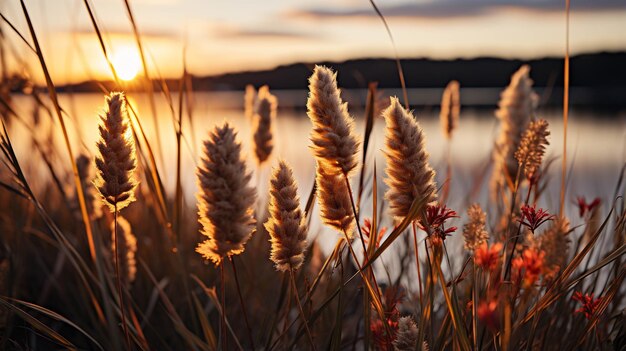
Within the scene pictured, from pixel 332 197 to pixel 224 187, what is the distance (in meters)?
0.28

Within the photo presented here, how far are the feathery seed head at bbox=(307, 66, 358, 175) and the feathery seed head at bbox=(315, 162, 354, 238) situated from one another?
0.06m

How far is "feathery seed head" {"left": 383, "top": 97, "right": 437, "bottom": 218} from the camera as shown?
130 centimetres

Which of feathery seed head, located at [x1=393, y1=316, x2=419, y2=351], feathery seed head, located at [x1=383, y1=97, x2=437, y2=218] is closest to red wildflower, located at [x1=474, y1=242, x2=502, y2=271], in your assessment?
feathery seed head, located at [x1=383, y1=97, x2=437, y2=218]

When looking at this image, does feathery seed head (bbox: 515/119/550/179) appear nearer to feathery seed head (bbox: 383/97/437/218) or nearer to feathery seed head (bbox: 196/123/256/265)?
feathery seed head (bbox: 383/97/437/218)

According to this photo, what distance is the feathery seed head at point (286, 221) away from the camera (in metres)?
1.38

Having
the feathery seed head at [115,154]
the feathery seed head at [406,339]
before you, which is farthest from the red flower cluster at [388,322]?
the feathery seed head at [115,154]

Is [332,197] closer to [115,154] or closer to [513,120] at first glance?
[115,154]

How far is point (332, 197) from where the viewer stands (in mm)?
1431

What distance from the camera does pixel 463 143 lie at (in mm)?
18891

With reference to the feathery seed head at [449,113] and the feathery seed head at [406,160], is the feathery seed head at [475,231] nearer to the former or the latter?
the feathery seed head at [406,160]

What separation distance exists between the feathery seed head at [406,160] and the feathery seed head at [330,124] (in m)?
0.08

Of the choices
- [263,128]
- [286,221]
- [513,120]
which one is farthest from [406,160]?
[263,128]

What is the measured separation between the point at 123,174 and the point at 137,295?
6.13 feet

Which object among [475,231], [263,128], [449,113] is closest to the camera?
[475,231]
